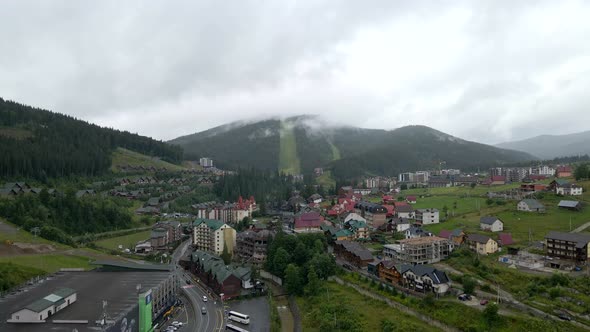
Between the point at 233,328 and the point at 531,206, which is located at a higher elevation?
the point at 531,206

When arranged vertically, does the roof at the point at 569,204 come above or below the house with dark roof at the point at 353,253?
above

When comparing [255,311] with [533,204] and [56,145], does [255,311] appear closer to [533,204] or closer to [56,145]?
[533,204]

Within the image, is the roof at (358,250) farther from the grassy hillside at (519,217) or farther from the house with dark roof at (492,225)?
the house with dark roof at (492,225)

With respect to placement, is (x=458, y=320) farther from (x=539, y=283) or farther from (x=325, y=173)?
(x=325, y=173)

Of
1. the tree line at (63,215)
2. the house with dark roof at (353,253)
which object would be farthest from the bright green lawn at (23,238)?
the house with dark roof at (353,253)

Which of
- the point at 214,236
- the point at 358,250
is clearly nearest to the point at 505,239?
the point at 358,250

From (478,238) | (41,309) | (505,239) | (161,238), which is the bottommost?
(161,238)
